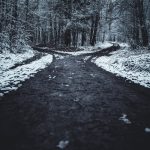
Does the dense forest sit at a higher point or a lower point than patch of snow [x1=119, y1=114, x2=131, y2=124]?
higher

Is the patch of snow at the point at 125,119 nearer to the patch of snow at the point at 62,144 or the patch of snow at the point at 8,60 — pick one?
the patch of snow at the point at 62,144

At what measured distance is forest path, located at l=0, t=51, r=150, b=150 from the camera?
11.3 feet

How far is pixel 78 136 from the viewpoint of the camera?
3680 mm

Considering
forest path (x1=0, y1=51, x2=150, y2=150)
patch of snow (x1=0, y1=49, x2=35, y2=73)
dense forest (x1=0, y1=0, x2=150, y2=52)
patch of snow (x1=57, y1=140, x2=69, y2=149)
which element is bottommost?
patch of snow (x1=57, y1=140, x2=69, y2=149)

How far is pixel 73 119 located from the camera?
4465mm

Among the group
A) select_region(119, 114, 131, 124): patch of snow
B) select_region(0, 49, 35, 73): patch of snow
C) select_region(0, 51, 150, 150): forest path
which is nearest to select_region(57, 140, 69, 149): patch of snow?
select_region(0, 51, 150, 150): forest path

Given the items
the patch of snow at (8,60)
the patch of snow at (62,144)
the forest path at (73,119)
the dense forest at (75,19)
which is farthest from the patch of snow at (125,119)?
the dense forest at (75,19)

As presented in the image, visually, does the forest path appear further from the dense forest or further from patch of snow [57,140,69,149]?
the dense forest

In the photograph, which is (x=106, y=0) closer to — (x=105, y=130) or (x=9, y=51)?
(x=9, y=51)

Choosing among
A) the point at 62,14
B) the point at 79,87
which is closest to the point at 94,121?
the point at 79,87

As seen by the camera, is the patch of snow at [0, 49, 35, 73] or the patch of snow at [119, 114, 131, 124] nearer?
the patch of snow at [119, 114, 131, 124]

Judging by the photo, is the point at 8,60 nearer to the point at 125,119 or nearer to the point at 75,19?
the point at 125,119

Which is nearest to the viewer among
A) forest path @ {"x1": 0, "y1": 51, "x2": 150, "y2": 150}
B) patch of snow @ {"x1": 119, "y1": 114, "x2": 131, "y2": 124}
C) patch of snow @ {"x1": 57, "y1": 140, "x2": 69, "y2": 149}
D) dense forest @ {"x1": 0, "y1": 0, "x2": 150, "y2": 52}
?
patch of snow @ {"x1": 57, "y1": 140, "x2": 69, "y2": 149}

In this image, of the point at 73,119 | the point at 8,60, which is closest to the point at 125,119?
the point at 73,119
